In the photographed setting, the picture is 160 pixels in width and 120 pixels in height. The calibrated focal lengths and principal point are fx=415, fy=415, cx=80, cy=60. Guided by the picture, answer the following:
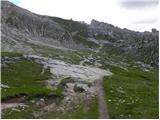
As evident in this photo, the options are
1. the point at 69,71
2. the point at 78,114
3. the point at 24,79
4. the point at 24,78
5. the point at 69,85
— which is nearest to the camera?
the point at 78,114

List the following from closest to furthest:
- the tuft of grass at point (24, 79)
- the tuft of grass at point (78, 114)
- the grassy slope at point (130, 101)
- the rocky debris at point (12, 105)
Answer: the tuft of grass at point (78, 114)
the grassy slope at point (130, 101)
the rocky debris at point (12, 105)
the tuft of grass at point (24, 79)

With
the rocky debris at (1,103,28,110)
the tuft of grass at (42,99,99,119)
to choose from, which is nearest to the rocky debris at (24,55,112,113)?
the tuft of grass at (42,99,99,119)

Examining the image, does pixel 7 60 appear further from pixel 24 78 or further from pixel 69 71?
pixel 24 78

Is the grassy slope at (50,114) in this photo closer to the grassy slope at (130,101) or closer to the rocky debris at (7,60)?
the grassy slope at (130,101)

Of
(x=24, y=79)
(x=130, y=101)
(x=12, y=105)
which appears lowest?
(x=24, y=79)

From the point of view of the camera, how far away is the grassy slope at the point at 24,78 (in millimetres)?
69625

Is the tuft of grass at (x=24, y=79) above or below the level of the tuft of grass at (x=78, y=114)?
below

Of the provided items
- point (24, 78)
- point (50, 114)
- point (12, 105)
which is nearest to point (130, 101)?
point (50, 114)

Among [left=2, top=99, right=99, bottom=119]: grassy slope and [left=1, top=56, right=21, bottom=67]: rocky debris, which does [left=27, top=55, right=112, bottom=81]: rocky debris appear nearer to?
[left=1, top=56, right=21, bottom=67]: rocky debris

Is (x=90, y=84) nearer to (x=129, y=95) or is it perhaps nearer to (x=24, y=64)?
(x=129, y=95)

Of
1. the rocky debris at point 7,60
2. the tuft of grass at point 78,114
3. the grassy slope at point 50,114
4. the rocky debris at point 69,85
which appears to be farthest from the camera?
the rocky debris at point 7,60

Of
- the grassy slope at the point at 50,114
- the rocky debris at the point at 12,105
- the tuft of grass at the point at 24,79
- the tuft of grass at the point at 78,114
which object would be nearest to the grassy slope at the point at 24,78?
the tuft of grass at the point at 24,79

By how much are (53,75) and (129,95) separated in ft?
79.0

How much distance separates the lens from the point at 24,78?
86.4 metres
